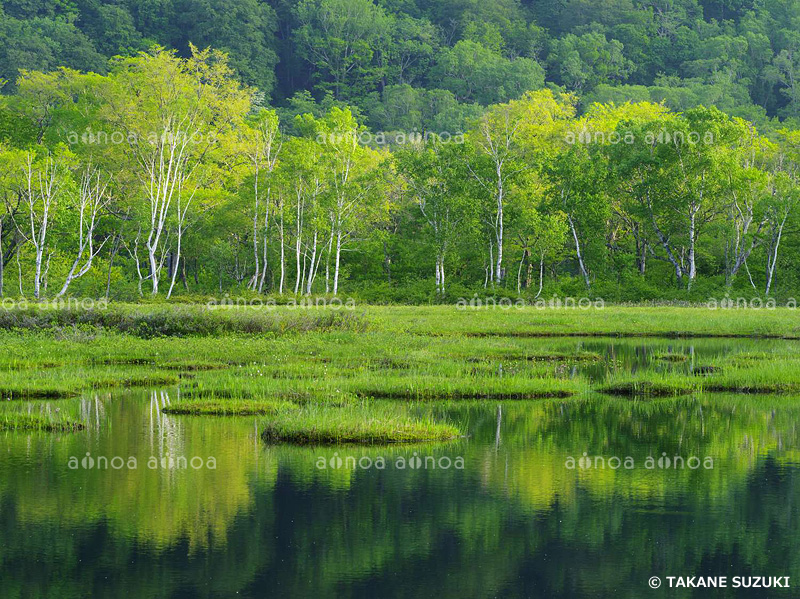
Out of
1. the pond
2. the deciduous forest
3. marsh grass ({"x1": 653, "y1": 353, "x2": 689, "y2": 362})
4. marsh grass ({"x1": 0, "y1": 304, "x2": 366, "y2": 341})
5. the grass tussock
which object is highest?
the deciduous forest

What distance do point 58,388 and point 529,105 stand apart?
68842 millimetres

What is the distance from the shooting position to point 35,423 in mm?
19688

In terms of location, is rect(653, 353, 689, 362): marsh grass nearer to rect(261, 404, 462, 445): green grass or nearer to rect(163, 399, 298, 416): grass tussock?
rect(261, 404, 462, 445): green grass

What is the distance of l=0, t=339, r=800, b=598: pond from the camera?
36.3 feet

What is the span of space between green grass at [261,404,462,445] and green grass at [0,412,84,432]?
148 inches

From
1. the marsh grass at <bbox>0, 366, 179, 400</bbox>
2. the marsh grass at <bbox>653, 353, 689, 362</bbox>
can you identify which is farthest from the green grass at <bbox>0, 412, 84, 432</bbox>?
the marsh grass at <bbox>653, 353, 689, 362</bbox>

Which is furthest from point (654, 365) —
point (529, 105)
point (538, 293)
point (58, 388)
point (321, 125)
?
point (529, 105)

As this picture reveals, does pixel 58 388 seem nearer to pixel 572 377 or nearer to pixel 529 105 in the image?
pixel 572 377

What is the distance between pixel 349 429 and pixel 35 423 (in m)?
6.34

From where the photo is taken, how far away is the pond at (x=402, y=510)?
1107 cm

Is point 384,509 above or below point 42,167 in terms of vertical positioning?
below

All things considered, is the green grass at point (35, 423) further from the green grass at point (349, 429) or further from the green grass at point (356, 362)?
the green grass at point (349, 429)

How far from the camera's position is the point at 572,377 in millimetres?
28141

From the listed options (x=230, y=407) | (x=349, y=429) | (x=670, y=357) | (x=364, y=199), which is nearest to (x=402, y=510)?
(x=349, y=429)
